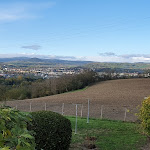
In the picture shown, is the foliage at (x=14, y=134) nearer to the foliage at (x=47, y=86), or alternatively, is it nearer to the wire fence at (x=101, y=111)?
the wire fence at (x=101, y=111)

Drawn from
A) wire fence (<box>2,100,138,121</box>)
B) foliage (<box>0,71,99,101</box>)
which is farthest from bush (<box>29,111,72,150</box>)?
foliage (<box>0,71,99,101</box>)

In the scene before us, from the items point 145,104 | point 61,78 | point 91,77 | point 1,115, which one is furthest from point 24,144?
point 91,77

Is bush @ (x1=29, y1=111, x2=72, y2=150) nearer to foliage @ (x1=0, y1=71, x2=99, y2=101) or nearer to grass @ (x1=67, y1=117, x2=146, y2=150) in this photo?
grass @ (x1=67, y1=117, x2=146, y2=150)

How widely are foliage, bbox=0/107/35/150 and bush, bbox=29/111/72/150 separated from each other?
15.9 ft

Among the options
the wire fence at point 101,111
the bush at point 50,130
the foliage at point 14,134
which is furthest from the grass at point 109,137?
the foliage at point 14,134

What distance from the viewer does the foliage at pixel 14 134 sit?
213 centimetres

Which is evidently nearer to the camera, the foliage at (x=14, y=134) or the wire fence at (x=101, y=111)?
the foliage at (x=14, y=134)

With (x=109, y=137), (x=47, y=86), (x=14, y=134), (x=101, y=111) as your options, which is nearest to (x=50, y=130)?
(x=109, y=137)

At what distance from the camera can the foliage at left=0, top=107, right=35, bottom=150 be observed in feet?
6.99

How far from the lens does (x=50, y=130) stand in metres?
7.78

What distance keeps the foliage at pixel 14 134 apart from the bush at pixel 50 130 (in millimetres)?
4858

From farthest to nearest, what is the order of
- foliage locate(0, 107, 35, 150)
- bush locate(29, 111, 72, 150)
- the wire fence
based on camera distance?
the wire fence < bush locate(29, 111, 72, 150) < foliage locate(0, 107, 35, 150)

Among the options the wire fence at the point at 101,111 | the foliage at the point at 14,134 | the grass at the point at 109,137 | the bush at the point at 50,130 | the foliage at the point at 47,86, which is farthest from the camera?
the foliage at the point at 47,86

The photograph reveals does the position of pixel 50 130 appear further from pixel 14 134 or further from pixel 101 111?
pixel 101 111
